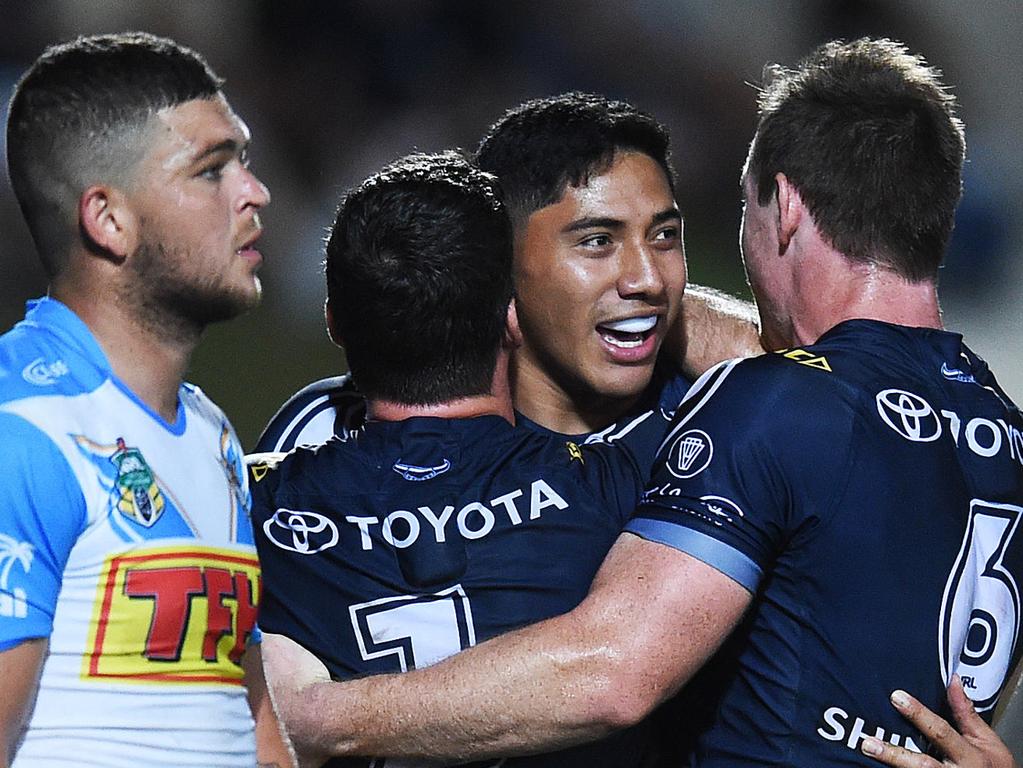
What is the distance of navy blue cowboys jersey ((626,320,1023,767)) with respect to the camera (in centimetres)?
243

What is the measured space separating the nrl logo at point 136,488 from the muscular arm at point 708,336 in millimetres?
1618

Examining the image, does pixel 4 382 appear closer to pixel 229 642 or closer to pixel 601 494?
pixel 229 642

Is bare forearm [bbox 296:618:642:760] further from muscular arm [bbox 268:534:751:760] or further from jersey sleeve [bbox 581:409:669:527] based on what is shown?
jersey sleeve [bbox 581:409:669:527]

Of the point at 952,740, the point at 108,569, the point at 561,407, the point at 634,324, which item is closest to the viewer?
the point at 108,569

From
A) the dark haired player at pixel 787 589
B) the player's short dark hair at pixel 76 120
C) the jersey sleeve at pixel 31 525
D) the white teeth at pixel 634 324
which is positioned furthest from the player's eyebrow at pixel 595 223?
the jersey sleeve at pixel 31 525

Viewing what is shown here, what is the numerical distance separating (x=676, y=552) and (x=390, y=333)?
662 millimetres

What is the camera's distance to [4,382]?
80.4 inches

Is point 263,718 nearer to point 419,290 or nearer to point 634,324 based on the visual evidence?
point 419,290

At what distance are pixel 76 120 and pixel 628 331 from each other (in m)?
1.48

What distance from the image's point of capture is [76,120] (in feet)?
7.22

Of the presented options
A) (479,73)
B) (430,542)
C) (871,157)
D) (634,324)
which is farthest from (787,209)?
(479,73)

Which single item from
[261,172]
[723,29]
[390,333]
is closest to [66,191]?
[390,333]

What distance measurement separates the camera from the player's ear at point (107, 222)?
2.17 meters

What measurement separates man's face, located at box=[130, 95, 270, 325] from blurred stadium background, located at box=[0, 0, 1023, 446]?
6269 millimetres
